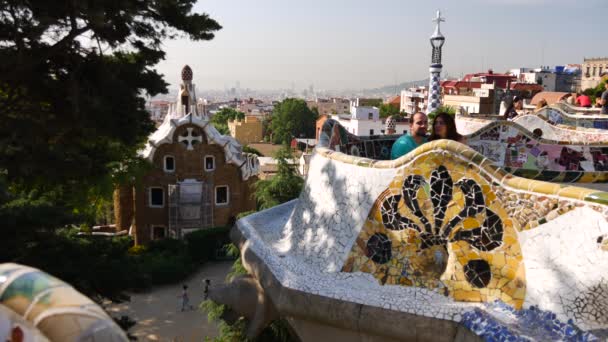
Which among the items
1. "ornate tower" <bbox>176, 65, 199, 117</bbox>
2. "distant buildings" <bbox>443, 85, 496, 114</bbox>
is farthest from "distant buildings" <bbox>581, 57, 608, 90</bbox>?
"ornate tower" <bbox>176, 65, 199, 117</bbox>

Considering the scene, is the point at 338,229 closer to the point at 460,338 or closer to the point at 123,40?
the point at 460,338

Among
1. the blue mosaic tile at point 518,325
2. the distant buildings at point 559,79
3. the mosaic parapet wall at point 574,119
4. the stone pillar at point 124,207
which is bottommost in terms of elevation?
the stone pillar at point 124,207

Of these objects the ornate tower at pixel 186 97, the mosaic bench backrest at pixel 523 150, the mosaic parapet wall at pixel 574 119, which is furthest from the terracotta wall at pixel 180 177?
the mosaic bench backrest at pixel 523 150

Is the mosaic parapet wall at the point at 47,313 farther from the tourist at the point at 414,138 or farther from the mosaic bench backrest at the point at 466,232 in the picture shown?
the tourist at the point at 414,138

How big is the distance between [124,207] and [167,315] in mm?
7346

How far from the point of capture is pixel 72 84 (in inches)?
299

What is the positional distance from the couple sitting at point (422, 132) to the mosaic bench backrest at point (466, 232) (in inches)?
23.7

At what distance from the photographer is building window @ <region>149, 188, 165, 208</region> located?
757 inches

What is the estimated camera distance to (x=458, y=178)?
13.4 feet

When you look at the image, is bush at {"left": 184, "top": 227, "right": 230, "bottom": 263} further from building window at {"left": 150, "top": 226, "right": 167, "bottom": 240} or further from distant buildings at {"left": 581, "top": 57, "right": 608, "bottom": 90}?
distant buildings at {"left": 581, "top": 57, "right": 608, "bottom": 90}

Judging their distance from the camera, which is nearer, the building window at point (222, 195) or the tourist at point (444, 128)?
the tourist at point (444, 128)

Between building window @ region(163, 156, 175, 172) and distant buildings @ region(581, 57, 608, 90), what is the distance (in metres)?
54.5

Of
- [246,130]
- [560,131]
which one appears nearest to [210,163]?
[560,131]

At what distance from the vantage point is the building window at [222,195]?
65.1ft
